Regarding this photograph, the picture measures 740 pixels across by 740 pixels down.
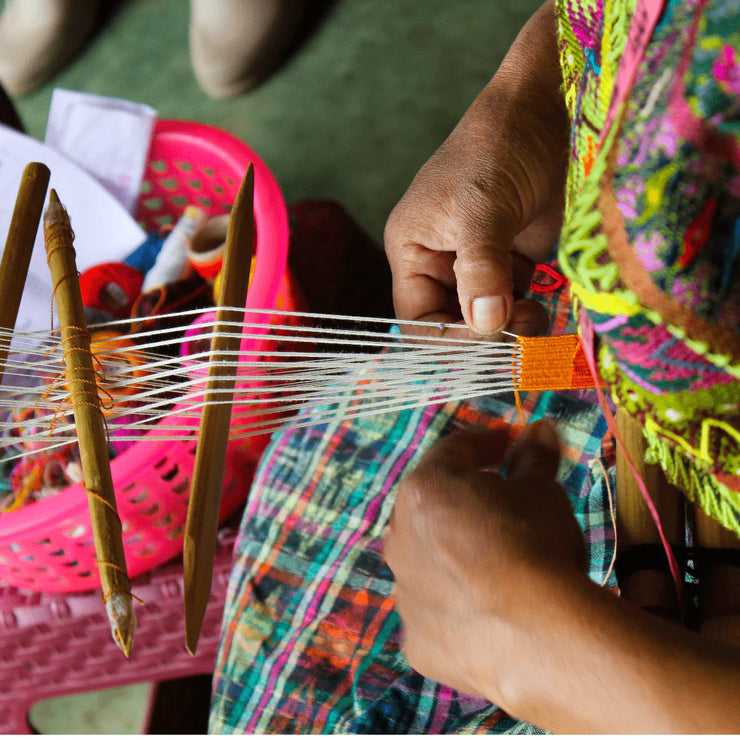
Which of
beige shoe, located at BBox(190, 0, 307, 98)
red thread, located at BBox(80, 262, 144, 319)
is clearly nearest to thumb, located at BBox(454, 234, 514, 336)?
red thread, located at BBox(80, 262, 144, 319)

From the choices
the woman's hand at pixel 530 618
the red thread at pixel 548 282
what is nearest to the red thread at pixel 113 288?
the red thread at pixel 548 282

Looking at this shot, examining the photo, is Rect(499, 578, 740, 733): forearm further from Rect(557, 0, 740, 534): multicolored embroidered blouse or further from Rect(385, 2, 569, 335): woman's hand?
Rect(385, 2, 569, 335): woman's hand

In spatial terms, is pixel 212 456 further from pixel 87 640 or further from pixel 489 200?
pixel 87 640

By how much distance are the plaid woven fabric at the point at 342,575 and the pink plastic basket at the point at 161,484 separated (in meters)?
0.12

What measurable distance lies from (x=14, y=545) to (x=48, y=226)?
18.0 inches

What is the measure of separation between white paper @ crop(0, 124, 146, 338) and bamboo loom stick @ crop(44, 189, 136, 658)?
1.77 ft

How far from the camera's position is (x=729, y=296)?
0.39 meters

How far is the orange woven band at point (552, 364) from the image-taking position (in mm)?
629

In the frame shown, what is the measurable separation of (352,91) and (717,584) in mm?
1624

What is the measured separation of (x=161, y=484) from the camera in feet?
2.99

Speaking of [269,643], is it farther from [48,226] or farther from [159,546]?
[48,226]

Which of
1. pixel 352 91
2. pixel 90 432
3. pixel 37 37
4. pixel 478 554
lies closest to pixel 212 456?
pixel 90 432

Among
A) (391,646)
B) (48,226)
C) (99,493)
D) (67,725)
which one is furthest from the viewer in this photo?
(67,725)

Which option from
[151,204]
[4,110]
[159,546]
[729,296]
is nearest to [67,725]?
[159,546]
